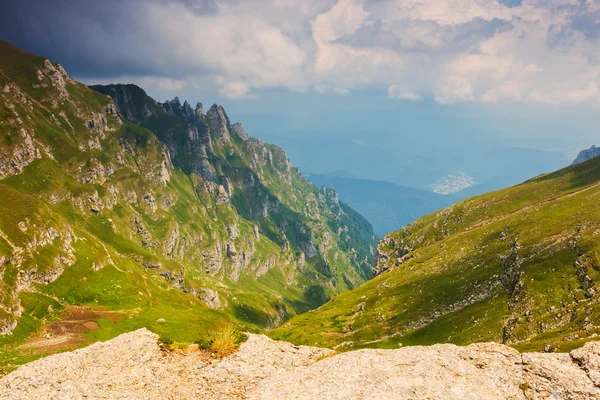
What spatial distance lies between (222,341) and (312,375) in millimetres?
6011

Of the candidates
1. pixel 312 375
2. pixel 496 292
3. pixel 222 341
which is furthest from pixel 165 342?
pixel 496 292

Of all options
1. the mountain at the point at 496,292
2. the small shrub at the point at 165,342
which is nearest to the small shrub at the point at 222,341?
the small shrub at the point at 165,342

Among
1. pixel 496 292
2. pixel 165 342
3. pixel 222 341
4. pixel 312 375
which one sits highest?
pixel 496 292

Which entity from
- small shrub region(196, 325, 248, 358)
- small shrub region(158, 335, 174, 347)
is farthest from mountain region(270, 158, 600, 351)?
small shrub region(158, 335, 174, 347)

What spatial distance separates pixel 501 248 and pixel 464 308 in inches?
1447

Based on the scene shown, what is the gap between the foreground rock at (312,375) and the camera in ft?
55.0

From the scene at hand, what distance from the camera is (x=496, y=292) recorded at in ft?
337

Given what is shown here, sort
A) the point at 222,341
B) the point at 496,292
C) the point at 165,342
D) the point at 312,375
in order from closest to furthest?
the point at 312,375
the point at 222,341
the point at 165,342
the point at 496,292

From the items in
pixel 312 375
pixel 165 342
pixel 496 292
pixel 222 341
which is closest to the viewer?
pixel 312 375

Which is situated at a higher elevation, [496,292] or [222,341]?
[496,292]

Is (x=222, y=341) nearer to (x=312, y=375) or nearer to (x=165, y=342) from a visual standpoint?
(x=165, y=342)

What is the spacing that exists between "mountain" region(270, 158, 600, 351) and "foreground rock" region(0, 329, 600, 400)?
829 inches

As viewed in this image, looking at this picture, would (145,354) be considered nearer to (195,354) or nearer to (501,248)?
(195,354)

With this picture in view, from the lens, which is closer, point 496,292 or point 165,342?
point 165,342
